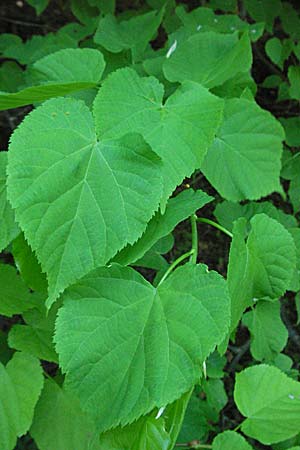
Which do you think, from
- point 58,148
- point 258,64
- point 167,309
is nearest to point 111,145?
point 58,148

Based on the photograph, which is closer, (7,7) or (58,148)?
(58,148)

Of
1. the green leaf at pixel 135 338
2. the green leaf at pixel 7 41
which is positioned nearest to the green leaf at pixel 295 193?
the green leaf at pixel 135 338

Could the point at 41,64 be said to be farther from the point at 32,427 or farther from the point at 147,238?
the point at 32,427

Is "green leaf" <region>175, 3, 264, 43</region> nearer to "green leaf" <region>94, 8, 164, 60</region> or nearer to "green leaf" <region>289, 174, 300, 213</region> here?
"green leaf" <region>94, 8, 164, 60</region>

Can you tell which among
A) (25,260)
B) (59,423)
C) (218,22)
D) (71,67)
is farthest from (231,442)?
(218,22)

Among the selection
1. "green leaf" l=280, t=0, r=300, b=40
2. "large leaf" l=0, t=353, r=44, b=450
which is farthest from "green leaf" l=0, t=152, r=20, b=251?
"green leaf" l=280, t=0, r=300, b=40

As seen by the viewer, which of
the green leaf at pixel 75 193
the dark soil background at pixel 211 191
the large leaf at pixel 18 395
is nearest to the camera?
the green leaf at pixel 75 193

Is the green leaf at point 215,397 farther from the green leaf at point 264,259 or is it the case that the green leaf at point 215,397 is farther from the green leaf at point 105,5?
the green leaf at point 105,5
